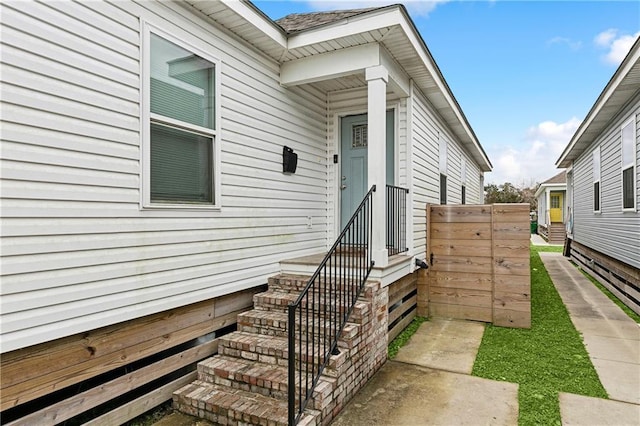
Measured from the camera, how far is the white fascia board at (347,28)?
3.64 meters

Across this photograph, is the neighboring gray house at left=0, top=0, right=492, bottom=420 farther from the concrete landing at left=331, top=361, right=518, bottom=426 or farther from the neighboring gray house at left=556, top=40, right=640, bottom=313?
the neighboring gray house at left=556, top=40, right=640, bottom=313

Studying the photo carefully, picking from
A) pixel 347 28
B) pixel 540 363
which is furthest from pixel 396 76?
pixel 540 363

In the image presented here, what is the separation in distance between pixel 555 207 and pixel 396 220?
2425cm

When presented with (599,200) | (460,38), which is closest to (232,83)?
(599,200)

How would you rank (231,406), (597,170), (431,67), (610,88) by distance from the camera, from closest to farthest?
1. (231,406)
2. (431,67)
3. (610,88)
4. (597,170)

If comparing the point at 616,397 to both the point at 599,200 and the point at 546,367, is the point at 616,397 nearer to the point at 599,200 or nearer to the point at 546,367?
the point at 546,367

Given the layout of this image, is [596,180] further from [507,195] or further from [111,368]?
→ [507,195]

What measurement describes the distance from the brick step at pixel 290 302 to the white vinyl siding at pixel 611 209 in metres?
5.25

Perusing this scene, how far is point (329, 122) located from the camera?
5.51 meters

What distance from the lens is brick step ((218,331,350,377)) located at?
299 cm

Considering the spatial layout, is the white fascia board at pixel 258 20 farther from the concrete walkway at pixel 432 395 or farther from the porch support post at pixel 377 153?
the concrete walkway at pixel 432 395

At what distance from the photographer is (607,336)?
15.9 feet

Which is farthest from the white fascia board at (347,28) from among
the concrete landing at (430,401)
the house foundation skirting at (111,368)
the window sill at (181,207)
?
the concrete landing at (430,401)

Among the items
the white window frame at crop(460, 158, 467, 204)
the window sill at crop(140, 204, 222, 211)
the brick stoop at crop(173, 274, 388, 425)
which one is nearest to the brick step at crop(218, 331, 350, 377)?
the brick stoop at crop(173, 274, 388, 425)
